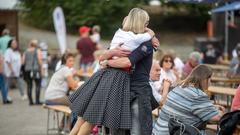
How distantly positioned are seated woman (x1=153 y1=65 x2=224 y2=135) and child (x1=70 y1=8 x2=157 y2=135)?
491mm

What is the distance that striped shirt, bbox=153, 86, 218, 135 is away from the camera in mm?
7324

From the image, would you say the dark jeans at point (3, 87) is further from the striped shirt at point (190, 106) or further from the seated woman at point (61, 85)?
the striped shirt at point (190, 106)

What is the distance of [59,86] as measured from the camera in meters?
11.9

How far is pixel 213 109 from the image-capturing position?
7328mm

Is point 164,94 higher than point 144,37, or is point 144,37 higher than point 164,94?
point 144,37

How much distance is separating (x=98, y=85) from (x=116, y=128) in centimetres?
50

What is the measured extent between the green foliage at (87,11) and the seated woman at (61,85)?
24657mm

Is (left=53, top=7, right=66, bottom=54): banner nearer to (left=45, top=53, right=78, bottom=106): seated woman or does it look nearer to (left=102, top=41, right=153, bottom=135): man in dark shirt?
(left=45, top=53, right=78, bottom=106): seated woman

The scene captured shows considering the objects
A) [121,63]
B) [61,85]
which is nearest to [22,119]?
[61,85]

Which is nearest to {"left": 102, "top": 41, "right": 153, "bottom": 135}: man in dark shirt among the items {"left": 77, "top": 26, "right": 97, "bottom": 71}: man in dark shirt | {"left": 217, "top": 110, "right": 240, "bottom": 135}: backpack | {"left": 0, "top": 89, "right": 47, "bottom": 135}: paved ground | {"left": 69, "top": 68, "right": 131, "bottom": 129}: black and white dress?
{"left": 69, "top": 68, "right": 131, "bottom": 129}: black and white dress

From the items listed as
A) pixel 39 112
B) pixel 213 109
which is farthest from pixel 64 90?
pixel 213 109

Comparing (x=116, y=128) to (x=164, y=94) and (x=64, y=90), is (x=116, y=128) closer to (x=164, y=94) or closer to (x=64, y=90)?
(x=164, y=94)

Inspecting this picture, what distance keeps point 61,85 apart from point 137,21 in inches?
180

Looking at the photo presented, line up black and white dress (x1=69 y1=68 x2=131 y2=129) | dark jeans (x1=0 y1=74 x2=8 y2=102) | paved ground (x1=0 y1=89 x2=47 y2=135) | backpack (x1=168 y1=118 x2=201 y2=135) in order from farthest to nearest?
1. dark jeans (x1=0 y1=74 x2=8 y2=102)
2. paved ground (x1=0 y1=89 x2=47 y2=135)
3. black and white dress (x1=69 y1=68 x2=131 y2=129)
4. backpack (x1=168 y1=118 x2=201 y2=135)
